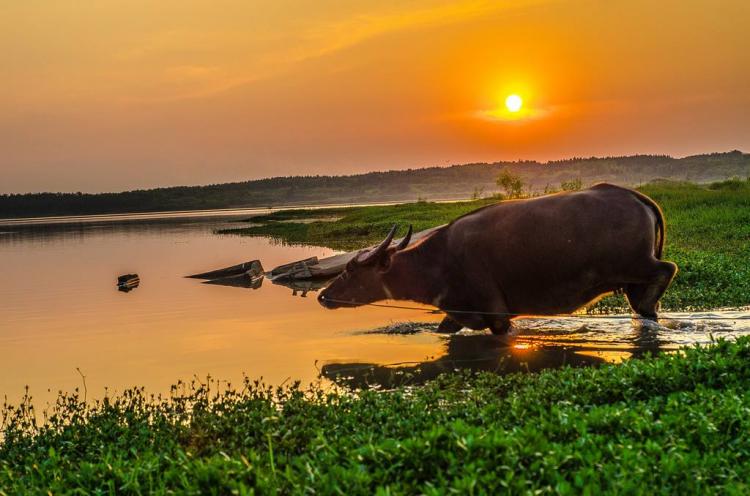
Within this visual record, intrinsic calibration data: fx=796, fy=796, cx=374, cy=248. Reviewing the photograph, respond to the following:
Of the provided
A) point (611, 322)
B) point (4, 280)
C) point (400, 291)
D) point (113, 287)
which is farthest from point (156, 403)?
point (4, 280)

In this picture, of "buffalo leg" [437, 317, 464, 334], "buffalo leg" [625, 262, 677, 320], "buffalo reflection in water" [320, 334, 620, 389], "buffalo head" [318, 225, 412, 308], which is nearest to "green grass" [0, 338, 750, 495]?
"buffalo reflection in water" [320, 334, 620, 389]

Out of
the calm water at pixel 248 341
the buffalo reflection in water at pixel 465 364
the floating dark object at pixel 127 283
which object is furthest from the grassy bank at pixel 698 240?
the floating dark object at pixel 127 283

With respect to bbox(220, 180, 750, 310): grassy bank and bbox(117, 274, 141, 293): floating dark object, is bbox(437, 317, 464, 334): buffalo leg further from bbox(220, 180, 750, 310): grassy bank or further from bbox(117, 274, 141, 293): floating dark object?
bbox(117, 274, 141, 293): floating dark object

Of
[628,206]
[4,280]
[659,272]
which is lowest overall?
[4,280]

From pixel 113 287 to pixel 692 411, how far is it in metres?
19.7

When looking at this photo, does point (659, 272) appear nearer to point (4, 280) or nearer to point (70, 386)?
point (70, 386)

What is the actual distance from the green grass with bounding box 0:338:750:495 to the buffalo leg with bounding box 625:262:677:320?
2501 mm

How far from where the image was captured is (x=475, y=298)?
10953 mm

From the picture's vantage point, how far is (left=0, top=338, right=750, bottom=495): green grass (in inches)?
190

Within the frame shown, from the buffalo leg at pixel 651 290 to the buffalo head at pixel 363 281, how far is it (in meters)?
3.25

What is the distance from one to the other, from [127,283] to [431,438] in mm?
18743

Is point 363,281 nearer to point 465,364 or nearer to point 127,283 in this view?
point 465,364

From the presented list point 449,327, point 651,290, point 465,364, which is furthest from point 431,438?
point 449,327

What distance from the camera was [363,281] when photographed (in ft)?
38.9
